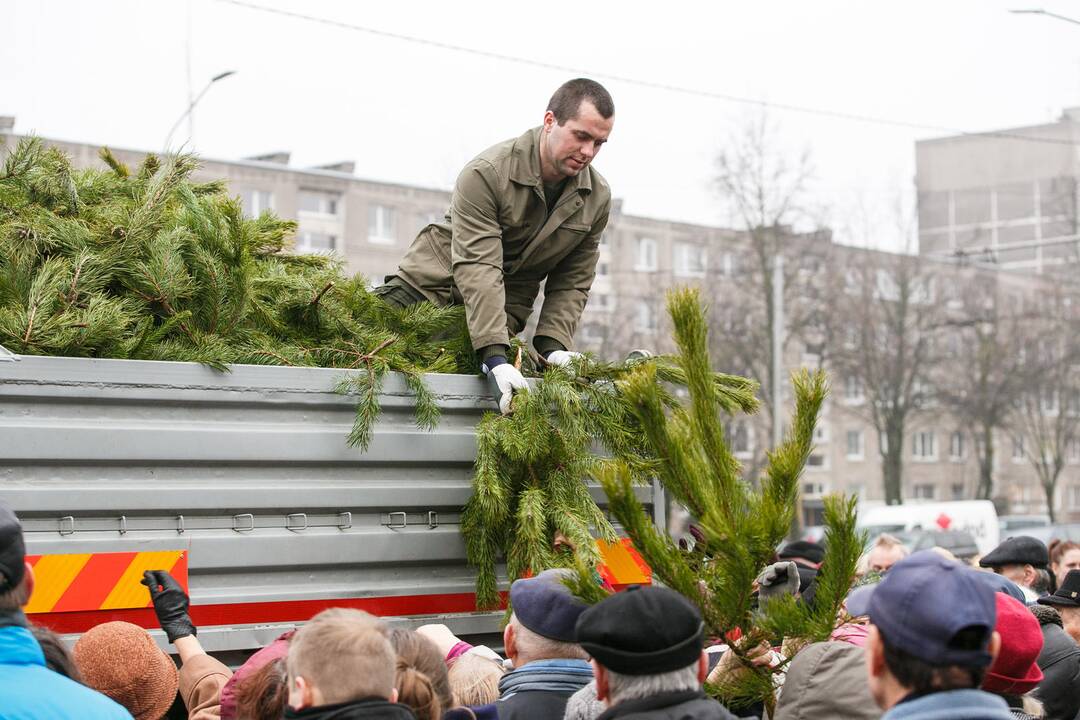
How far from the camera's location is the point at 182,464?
3.84m

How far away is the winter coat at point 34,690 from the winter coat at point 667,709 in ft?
3.39

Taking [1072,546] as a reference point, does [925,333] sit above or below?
above

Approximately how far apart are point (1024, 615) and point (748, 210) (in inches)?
1239

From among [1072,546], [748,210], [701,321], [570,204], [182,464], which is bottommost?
[1072,546]

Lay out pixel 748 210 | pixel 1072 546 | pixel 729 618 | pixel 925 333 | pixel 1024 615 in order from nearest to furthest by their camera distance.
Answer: pixel 729 618, pixel 1024 615, pixel 1072 546, pixel 748 210, pixel 925 333

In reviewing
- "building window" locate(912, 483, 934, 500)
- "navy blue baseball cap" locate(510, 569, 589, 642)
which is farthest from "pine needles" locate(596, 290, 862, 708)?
"building window" locate(912, 483, 934, 500)

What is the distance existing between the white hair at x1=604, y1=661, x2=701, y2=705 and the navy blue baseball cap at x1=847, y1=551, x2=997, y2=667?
46 cm

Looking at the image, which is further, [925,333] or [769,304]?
[925,333]

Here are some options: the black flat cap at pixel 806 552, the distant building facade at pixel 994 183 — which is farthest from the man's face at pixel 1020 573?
the distant building facade at pixel 994 183

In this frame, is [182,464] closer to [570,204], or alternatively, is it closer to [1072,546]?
[570,204]

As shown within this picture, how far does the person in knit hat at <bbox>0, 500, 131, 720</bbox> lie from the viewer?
2.49 m

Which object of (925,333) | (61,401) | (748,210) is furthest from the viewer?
(925,333)

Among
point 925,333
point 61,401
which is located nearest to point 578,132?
point 61,401

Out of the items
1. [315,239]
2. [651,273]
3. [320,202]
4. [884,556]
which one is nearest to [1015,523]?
[651,273]
